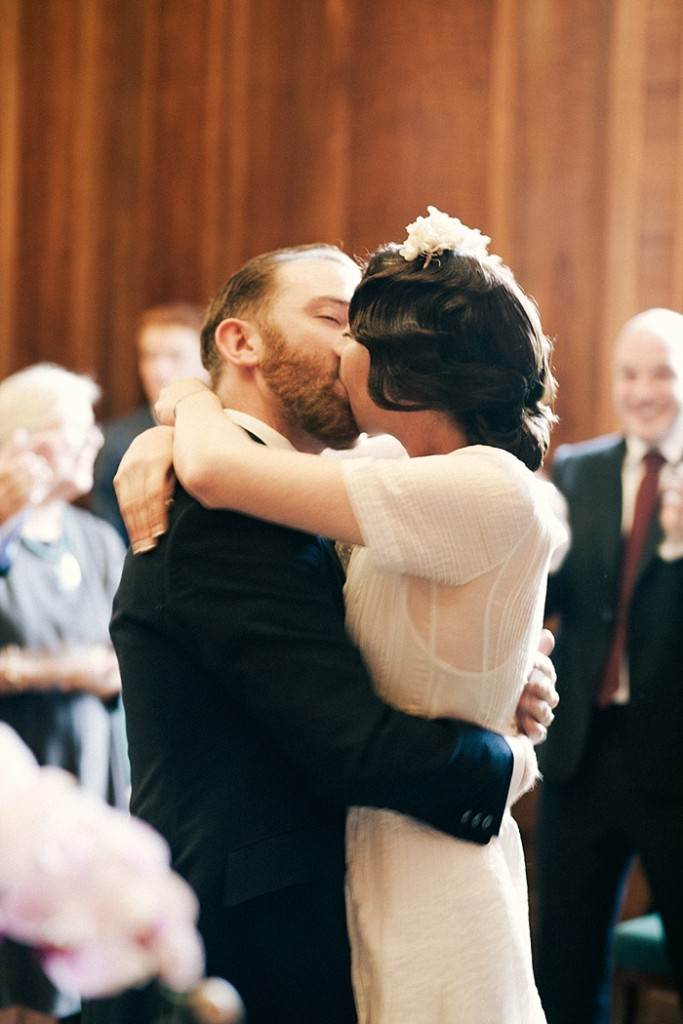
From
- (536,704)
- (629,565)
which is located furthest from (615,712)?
(536,704)

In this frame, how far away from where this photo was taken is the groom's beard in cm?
205

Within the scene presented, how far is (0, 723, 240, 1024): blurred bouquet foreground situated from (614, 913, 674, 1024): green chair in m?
3.06

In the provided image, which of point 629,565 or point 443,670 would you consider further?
point 629,565

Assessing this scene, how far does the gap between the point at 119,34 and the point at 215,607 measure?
4830mm

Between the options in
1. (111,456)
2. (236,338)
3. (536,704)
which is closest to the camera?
(536,704)

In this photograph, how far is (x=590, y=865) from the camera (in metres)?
3.73

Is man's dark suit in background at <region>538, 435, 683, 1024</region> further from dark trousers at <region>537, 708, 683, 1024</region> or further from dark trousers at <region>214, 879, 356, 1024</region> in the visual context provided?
dark trousers at <region>214, 879, 356, 1024</region>

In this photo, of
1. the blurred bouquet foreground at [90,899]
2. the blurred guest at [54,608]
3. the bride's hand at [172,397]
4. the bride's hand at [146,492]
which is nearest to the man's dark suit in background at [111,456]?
the blurred guest at [54,608]

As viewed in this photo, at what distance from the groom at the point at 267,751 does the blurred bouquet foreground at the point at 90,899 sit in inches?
29.2

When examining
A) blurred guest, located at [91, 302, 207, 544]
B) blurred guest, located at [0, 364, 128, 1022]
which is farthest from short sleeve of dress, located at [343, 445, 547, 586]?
blurred guest, located at [91, 302, 207, 544]

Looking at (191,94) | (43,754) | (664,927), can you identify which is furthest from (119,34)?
(664,927)

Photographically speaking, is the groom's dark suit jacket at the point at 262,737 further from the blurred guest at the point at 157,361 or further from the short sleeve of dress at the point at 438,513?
the blurred guest at the point at 157,361

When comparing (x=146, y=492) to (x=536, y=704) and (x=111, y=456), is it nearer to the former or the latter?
(x=536, y=704)

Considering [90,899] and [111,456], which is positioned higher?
[90,899]
